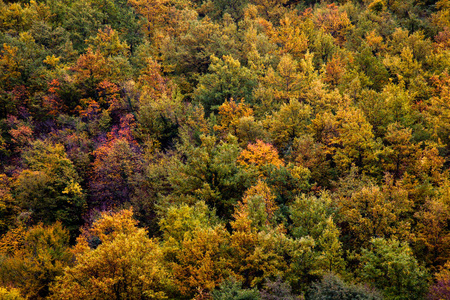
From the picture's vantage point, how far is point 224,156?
40.4 m

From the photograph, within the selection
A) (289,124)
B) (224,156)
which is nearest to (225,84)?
(289,124)

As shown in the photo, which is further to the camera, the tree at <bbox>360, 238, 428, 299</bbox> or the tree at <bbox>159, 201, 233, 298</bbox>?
the tree at <bbox>159, 201, 233, 298</bbox>

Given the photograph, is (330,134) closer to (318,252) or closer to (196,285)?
(318,252)

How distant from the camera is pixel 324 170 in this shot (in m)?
41.9

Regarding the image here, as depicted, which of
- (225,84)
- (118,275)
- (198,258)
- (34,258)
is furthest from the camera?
(225,84)

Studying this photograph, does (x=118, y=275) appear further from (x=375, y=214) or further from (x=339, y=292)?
(x=375, y=214)

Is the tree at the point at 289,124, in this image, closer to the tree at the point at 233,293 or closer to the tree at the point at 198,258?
the tree at the point at 198,258

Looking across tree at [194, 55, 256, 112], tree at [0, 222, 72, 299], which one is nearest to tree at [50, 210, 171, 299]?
tree at [0, 222, 72, 299]

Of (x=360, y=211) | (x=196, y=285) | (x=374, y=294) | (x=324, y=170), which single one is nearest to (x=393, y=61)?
(x=324, y=170)

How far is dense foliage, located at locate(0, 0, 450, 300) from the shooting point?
2994 cm

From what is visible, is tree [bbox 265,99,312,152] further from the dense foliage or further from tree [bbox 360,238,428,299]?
tree [bbox 360,238,428,299]

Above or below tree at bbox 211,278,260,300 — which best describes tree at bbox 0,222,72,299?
below

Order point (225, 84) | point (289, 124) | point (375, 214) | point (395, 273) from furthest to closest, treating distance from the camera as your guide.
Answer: point (225, 84) → point (289, 124) → point (375, 214) → point (395, 273)

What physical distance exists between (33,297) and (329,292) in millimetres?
29661
